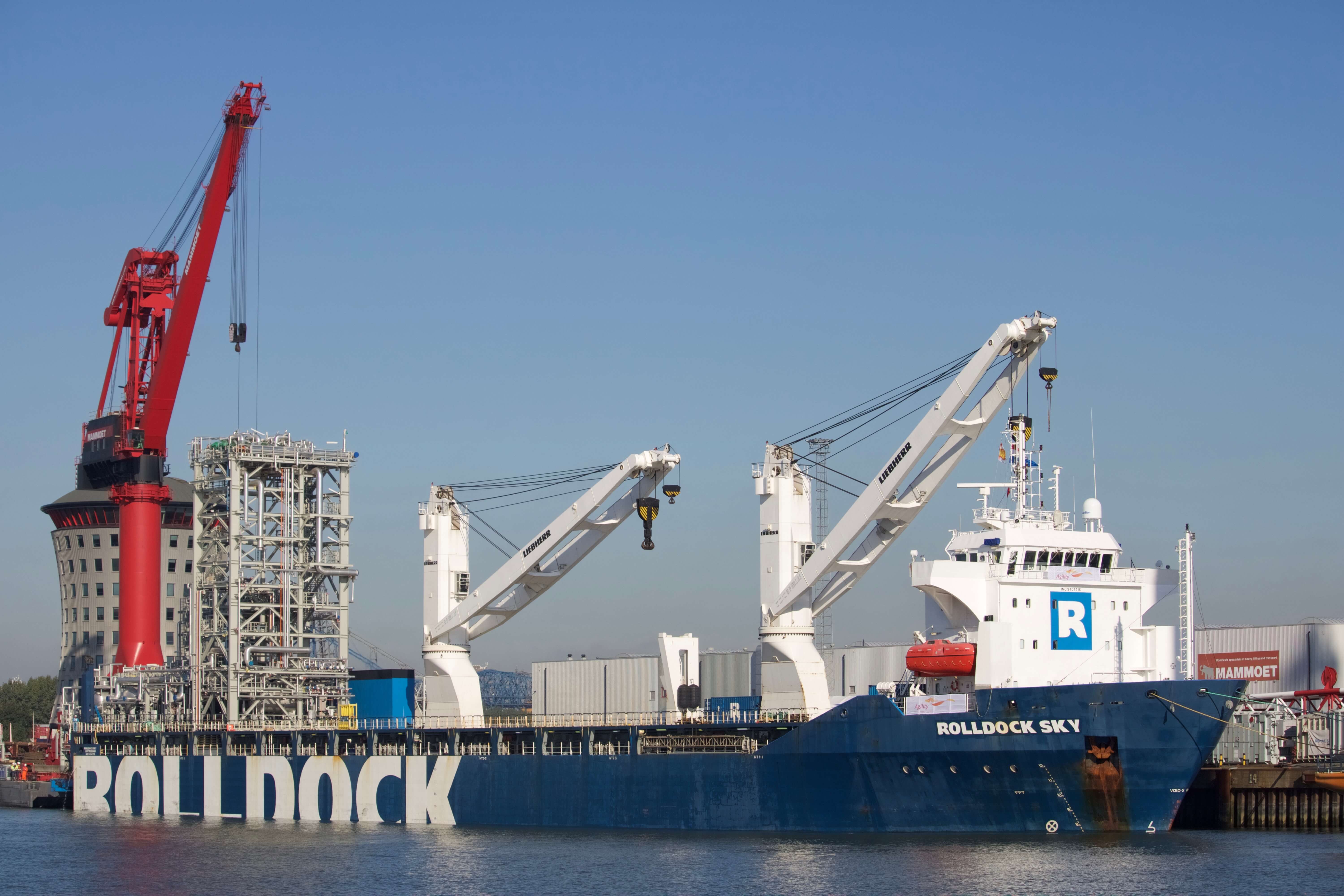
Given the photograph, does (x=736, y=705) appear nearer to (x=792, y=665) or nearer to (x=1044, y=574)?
(x=792, y=665)

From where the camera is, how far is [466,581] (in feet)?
182

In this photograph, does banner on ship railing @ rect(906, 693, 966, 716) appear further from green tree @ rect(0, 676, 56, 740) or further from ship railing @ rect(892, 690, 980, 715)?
green tree @ rect(0, 676, 56, 740)

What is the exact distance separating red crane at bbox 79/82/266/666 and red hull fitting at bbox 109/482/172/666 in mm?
35

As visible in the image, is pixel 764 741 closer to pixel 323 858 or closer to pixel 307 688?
pixel 323 858

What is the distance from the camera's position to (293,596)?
2429 inches

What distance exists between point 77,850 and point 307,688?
14.4 metres

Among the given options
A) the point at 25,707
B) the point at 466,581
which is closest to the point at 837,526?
the point at 466,581

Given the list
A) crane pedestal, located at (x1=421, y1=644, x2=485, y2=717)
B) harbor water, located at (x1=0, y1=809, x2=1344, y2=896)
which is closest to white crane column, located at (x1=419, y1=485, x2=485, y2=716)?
crane pedestal, located at (x1=421, y1=644, x2=485, y2=717)

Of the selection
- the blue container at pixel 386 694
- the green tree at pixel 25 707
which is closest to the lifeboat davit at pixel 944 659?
the blue container at pixel 386 694

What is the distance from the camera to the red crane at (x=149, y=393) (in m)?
67.6

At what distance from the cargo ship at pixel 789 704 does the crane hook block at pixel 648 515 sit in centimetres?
9

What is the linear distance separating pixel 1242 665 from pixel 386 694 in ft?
105

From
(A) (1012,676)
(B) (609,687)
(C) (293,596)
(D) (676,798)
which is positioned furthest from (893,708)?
(C) (293,596)

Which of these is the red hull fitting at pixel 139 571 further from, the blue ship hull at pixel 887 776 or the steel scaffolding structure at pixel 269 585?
the blue ship hull at pixel 887 776
